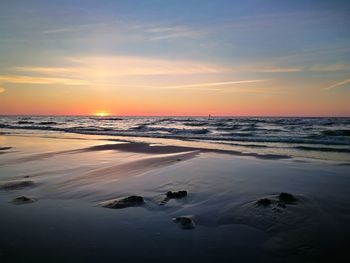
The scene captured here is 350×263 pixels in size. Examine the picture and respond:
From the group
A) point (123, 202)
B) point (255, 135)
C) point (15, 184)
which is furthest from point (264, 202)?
point (255, 135)

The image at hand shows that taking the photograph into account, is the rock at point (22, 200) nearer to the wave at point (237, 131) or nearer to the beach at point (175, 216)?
the beach at point (175, 216)

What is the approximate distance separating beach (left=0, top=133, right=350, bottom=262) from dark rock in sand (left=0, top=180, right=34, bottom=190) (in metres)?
0.02

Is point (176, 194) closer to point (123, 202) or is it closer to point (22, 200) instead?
point (123, 202)

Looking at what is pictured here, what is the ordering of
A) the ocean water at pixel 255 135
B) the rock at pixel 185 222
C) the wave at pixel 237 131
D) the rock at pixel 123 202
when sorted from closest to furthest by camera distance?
the rock at pixel 185 222
the rock at pixel 123 202
the ocean water at pixel 255 135
the wave at pixel 237 131

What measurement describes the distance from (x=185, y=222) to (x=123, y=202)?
133 centimetres

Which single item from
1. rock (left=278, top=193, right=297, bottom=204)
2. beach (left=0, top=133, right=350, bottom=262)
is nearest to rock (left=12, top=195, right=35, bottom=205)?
beach (left=0, top=133, right=350, bottom=262)

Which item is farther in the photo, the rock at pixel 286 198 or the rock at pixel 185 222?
the rock at pixel 286 198

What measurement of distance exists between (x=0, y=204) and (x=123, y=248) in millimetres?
2827

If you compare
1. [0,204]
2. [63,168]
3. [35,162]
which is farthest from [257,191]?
[35,162]

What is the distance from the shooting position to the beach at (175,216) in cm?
300

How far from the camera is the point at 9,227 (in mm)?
3619

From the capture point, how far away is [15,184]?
19.6 feet

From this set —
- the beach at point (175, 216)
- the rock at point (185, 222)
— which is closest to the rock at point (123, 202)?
the beach at point (175, 216)

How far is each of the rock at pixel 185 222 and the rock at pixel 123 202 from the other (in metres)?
0.98
